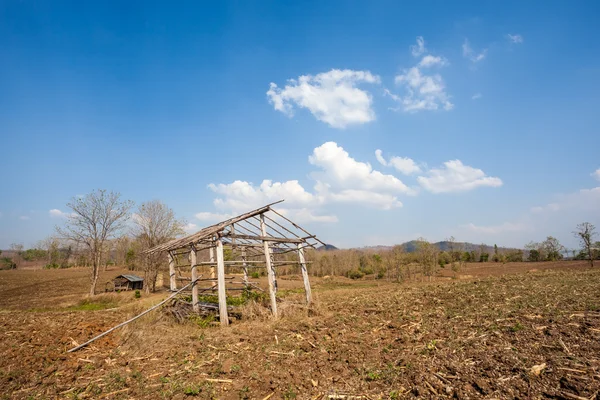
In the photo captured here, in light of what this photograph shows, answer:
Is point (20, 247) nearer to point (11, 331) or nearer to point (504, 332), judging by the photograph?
point (11, 331)

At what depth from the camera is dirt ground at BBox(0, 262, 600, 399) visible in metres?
5.52

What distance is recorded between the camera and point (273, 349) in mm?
8023

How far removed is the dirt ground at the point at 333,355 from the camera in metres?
5.52

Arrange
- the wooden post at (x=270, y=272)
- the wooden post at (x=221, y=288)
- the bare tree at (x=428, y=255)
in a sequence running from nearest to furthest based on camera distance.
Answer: the wooden post at (x=221, y=288) < the wooden post at (x=270, y=272) < the bare tree at (x=428, y=255)

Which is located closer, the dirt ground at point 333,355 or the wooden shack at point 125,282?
the dirt ground at point 333,355

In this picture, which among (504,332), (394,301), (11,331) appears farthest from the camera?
(394,301)

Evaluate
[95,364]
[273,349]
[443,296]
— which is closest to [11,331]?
[95,364]

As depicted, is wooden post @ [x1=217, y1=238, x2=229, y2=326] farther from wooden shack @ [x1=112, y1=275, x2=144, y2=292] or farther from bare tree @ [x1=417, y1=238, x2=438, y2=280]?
bare tree @ [x1=417, y1=238, x2=438, y2=280]

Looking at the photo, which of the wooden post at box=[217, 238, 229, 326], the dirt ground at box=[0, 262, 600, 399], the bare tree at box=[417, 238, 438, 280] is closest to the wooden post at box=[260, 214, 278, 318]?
the dirt ground at box=[0, 262, 600, 399]

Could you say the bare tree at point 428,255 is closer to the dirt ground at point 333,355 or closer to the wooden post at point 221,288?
the dirt ground at point 333,355

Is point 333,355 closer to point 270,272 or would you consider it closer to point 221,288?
point 221,288

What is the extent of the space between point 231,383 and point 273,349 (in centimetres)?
195

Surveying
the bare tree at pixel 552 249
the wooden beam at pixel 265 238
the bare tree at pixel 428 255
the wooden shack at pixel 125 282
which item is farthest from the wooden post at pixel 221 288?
the bare tree at pixel 552 249

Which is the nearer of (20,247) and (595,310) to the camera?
(595,310)
